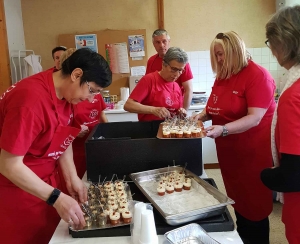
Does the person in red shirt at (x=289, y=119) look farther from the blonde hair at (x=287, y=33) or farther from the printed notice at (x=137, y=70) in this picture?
the printed notice at (x=137, y=70)

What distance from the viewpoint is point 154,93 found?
2121 millimetres

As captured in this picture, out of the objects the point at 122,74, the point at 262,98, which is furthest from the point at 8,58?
the point at 262,98

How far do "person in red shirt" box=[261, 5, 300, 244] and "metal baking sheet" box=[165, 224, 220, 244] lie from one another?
355 millimetres

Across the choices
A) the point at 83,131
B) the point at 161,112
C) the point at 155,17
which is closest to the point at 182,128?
the point at 161,112

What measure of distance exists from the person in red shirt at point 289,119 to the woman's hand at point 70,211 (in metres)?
0.72

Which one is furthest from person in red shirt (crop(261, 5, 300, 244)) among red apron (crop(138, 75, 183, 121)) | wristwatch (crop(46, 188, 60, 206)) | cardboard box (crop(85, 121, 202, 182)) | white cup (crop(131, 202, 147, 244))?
red apron (crop(138, 75, 183, 121))

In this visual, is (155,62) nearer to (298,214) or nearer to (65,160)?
(65,160)

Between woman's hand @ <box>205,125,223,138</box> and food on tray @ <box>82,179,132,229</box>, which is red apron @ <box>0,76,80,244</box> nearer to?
food on tray @ <box>82,179,132,229</box>

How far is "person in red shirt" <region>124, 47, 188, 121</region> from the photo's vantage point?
6.63 feet

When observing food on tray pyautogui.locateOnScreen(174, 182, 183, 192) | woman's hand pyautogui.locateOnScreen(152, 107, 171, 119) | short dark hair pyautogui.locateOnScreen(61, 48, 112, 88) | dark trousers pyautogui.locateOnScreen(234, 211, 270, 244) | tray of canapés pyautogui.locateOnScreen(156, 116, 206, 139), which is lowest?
dark trousers pyautogui.locateOnScreen(234, 211, 270, 244)

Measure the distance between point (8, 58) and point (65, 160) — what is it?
7.75ft

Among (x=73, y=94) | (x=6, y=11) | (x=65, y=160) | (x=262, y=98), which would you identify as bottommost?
(x=65, y=160)

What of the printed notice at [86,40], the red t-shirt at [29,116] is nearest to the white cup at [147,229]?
the red t-shirt at [29,116]

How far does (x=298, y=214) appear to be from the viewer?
115 centimetres
